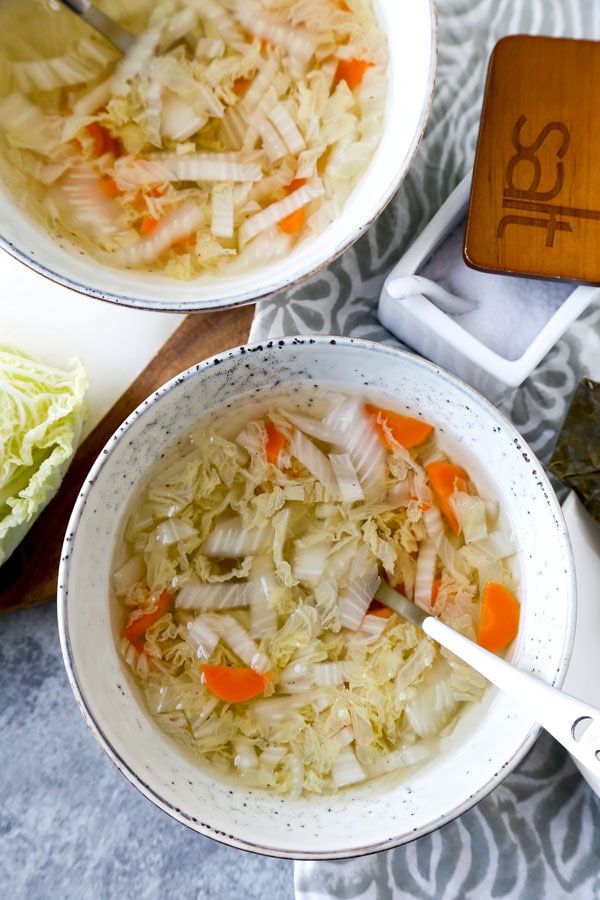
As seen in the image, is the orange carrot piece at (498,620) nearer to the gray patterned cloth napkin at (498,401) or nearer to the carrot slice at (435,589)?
the carrot slice at (435,589)

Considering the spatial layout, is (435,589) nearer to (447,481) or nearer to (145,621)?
(447,481)

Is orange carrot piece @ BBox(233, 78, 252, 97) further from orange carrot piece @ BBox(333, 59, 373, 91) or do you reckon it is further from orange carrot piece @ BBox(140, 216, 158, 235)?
orange carrot piece @ BBox(140, 216, 158, 235)

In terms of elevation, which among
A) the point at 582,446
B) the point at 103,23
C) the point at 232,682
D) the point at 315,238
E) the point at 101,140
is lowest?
the point at 232,682

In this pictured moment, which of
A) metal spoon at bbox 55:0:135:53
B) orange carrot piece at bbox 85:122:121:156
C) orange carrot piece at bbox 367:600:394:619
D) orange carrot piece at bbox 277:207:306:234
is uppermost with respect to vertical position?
metal spoon at bbox 55:0:135:53

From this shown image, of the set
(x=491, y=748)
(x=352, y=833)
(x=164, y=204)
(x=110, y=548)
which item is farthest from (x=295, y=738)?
(x=164, y=204)

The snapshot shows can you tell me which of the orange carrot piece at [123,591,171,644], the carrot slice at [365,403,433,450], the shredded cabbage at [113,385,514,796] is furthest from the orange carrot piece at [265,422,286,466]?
the orange carrot piece at [123,591,171,644]

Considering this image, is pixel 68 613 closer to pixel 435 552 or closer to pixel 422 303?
pixel 435 552

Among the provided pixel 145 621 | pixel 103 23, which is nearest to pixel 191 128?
pixel 103 23
